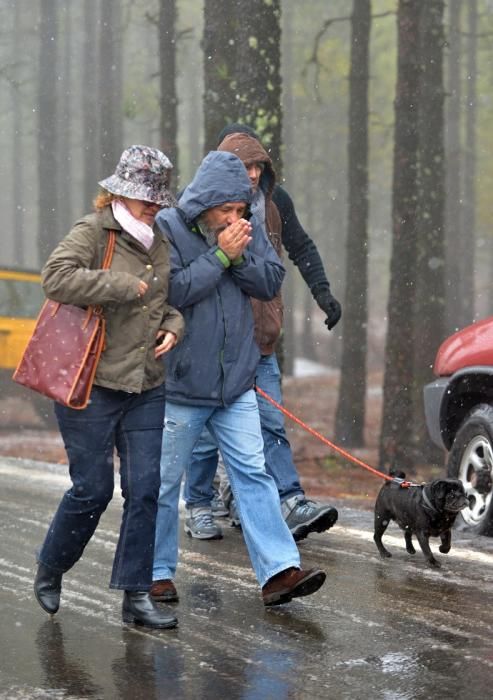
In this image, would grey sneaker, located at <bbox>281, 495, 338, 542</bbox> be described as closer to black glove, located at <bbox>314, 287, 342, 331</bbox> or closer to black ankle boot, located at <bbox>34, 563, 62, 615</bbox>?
black glove, located at <bbox>314, 287, 342, 331</bbox>

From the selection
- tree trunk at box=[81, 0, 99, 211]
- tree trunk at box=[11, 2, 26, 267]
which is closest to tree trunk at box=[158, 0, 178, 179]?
tree trunk at box=[81, 0, 99, 211]

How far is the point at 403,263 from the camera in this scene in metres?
15.3

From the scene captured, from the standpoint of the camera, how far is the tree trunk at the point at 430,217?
1792cm

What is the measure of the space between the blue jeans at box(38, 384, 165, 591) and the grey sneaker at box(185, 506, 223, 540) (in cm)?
223

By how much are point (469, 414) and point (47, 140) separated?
24.7 meters

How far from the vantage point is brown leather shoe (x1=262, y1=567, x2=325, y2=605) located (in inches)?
249

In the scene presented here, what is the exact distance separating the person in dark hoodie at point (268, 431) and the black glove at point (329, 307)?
0.01 m

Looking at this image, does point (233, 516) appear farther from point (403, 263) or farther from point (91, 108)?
point (91, 108)

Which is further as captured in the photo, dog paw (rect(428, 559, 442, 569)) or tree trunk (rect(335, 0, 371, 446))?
tree trunk (rect(335, 0, 371, 446))

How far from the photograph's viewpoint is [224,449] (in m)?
6.60

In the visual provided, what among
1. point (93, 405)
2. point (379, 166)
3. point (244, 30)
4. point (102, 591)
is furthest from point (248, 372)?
point (379, 166)

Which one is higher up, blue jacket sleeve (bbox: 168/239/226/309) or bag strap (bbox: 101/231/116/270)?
bag strap (bbox: 101/231/116/270)

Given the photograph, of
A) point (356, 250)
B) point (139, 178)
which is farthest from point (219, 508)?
point (356, 250)

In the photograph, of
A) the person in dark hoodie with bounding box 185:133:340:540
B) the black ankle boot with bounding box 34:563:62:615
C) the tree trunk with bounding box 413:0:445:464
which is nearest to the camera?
the black ankle boot with bounding box 34:563:62:615
